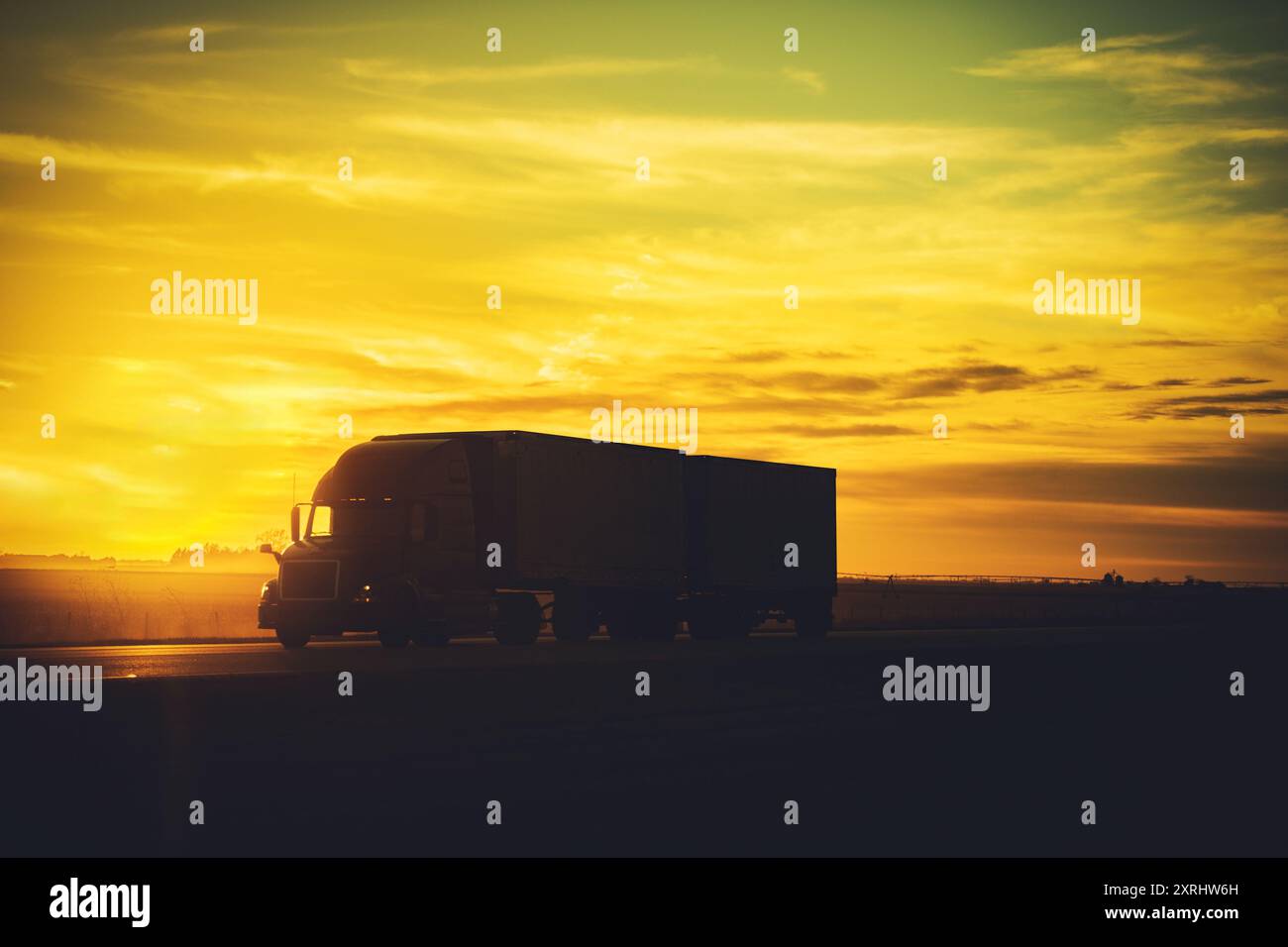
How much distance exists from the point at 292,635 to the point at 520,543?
4.93 meters

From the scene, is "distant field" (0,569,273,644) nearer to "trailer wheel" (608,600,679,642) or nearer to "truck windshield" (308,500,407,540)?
"truck windshield" (308,500,407,540)

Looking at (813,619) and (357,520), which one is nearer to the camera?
(357,520)

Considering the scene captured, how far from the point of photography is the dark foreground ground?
34.6ft

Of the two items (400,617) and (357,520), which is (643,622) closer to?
(400,617)

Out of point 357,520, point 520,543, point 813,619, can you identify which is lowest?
point 813,619

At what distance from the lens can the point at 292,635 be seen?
34.2 metres

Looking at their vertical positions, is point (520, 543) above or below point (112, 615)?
above

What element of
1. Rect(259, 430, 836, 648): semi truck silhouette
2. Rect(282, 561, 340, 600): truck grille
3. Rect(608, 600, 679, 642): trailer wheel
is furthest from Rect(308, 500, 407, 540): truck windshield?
Rect(608, 600, 679, 642): trailer wheel

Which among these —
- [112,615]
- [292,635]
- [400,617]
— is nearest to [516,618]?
[400,617]

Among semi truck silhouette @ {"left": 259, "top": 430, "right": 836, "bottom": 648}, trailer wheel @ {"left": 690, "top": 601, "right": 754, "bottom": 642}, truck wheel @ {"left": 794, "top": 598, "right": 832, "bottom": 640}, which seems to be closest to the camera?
semi truck silhouette @ {"left": 259, "top": 430, "right": 836, "bottom": 648}

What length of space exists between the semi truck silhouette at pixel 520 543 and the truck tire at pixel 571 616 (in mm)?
38

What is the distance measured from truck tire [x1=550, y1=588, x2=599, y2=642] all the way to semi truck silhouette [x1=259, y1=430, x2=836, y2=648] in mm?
38

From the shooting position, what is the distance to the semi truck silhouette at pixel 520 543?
3406 cm
